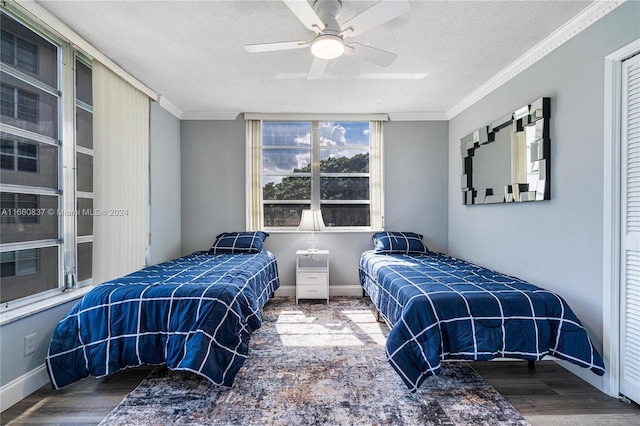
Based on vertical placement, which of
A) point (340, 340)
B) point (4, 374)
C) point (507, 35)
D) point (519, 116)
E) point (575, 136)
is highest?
point (507, 35)

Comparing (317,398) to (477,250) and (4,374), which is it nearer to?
A: (4,374)

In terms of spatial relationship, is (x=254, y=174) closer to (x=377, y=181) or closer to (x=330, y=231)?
(x=330, y=231)

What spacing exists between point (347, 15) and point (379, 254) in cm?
261

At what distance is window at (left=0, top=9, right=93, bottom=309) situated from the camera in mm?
1974

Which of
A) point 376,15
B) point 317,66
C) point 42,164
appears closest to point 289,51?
point 317,66

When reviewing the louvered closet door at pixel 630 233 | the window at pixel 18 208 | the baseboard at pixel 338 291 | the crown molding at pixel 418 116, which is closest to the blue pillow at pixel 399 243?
the baseboard at pixel 338 291

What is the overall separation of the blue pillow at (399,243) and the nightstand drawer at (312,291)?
0.83 metres

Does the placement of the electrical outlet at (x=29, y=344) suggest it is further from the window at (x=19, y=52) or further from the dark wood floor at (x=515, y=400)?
the window at (x=19, y=52)

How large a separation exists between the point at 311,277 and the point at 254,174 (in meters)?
1.59

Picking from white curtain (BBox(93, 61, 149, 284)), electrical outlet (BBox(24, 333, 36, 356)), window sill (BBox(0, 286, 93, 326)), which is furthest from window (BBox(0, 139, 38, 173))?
electrical outlet (BBox(24, 333, 36, 356))

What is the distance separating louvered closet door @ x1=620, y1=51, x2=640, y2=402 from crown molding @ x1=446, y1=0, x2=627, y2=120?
41cm

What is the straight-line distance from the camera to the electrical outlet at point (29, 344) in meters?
1.97

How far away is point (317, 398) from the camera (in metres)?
1.95

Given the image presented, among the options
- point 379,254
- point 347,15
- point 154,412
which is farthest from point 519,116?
point 154,412
